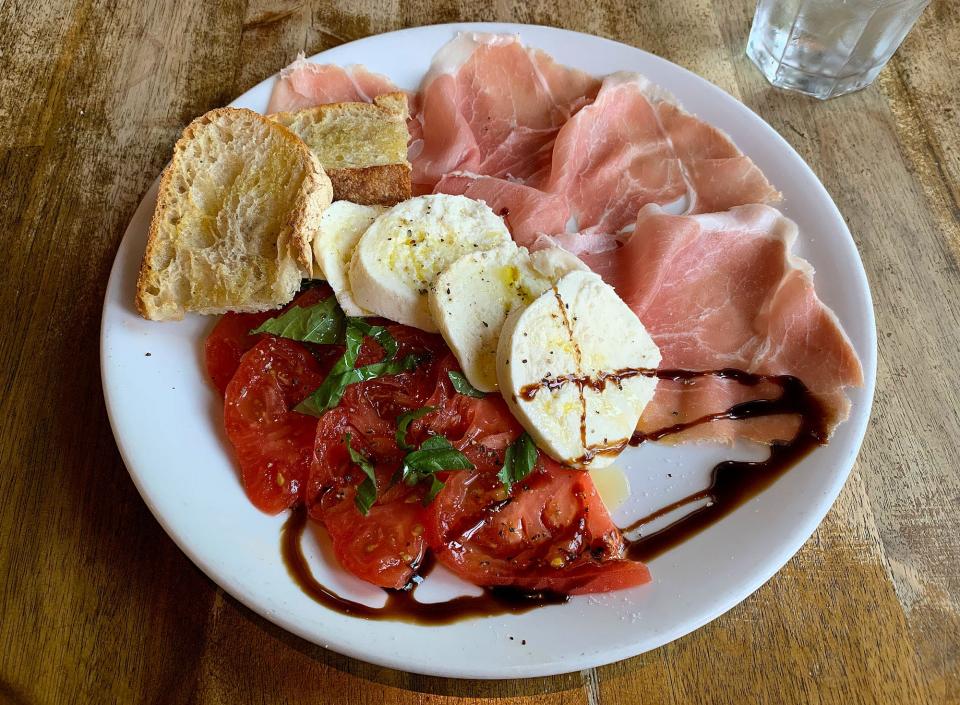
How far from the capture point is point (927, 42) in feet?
10.7

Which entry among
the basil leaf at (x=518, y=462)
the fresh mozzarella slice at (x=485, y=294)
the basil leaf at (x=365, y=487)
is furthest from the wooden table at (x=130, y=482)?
the fresh mozzarella slice at (x=485, y=294)

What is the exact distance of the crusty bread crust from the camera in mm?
2395

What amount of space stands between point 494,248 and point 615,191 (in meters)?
0.70

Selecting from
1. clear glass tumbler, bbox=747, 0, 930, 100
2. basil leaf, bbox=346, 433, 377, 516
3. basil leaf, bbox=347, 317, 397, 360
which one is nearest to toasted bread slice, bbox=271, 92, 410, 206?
basil leaf, bbox=347, 317, 397, 360

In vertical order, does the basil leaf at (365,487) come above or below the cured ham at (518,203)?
below

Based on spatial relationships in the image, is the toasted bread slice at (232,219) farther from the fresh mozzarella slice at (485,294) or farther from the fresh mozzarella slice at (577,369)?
the fresh mozzarella slice at (577,369)

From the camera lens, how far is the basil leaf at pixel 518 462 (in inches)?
77.7

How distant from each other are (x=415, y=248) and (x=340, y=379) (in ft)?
1.49

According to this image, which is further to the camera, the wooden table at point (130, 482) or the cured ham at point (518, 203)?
the cured ham at point (518, 203)

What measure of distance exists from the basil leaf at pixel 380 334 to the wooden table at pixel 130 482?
817 millimetres

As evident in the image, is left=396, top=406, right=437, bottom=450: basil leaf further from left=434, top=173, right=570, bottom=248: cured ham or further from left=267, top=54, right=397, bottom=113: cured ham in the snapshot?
left=267, top=54, right=397, bottom=113: cured ham

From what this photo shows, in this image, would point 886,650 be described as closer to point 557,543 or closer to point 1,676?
point 557,543

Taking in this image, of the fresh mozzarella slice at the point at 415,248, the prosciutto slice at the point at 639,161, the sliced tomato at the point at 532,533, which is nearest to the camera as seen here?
the sliced tomato at the point at 532,533

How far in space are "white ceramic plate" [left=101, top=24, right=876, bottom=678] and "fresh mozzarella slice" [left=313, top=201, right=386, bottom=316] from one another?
47 cm
